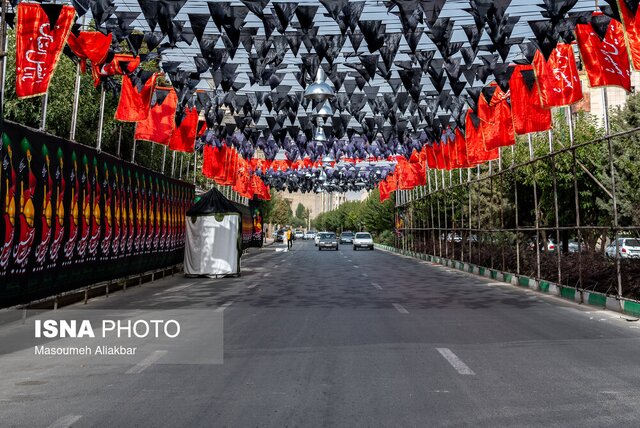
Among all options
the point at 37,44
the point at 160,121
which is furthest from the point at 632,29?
the point at 160,121

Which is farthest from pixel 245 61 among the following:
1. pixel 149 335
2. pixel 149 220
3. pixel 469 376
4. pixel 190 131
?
pixel 469 376

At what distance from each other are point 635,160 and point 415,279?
11.8 meters

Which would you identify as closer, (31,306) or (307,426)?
(307,426)

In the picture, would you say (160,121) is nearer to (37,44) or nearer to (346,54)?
(346,54)

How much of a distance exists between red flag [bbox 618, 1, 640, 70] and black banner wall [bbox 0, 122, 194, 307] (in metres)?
11.2

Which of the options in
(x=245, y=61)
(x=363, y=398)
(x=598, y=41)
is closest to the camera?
(x=363, y=398)

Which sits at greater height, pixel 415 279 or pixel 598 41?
pixel 598 41

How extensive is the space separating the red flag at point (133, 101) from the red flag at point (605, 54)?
37.1 feet

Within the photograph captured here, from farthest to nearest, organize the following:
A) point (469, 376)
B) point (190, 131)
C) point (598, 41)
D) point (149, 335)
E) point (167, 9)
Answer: point (190, 131), point (598, 41), point (167, 9), point (149, 335), point (469, 376)

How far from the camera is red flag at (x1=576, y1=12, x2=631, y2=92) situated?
502 inches

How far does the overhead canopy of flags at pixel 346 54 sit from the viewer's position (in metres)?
11.6

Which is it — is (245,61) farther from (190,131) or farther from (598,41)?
(598,41)

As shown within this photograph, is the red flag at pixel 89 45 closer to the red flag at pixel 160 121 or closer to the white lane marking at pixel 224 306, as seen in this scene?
the red flag at pixel 160 121

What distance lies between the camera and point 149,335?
10.4m
